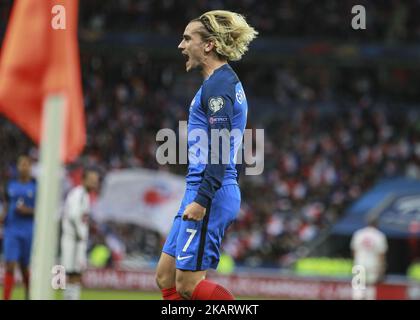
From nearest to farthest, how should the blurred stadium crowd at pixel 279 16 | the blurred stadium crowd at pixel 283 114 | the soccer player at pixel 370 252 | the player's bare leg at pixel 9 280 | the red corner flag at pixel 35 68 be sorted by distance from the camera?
1. the red corner flag at pixel 35 68
2. the player's bare leg at pixel 9 280
3. the soccer player at pixel 370 252
4. the blurred stadium crowd at pixel 283 114
5. the blurred stadium crowd at pixel 279 16

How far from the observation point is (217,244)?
6398 mm

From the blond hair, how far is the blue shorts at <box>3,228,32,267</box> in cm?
641

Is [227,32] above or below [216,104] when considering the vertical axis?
above

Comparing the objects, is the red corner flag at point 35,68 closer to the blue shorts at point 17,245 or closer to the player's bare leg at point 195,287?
the player's bare leg at point 195,287

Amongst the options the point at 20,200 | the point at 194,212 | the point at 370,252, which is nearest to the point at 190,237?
the point at 194,212

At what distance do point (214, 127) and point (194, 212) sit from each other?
0.58 metres

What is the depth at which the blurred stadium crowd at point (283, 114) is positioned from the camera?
23422 mm

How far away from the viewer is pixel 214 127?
20.5ft

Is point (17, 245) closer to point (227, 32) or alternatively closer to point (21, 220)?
point (21, 220)

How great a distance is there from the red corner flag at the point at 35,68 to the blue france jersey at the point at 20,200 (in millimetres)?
7336

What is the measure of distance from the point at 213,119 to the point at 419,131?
21279 millimetres

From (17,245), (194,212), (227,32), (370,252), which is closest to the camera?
(194,212)

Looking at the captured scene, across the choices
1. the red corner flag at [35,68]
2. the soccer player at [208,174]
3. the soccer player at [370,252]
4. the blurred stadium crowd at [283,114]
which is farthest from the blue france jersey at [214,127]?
the blurred stadium crowd at [283,114]

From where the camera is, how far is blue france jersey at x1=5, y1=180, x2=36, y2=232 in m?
12.1
